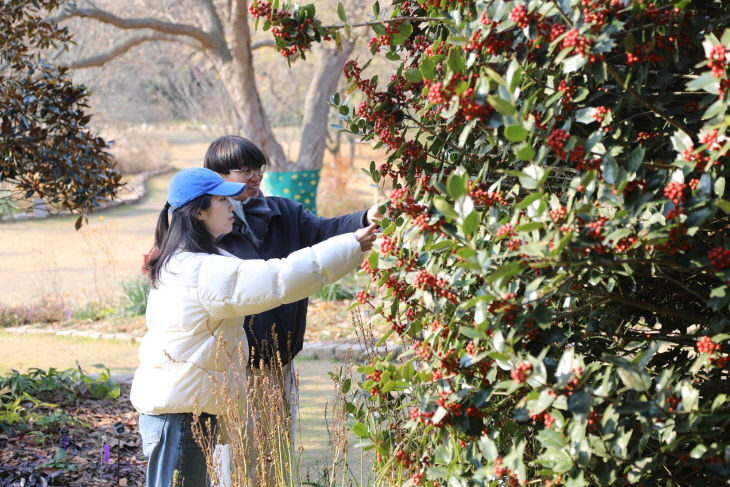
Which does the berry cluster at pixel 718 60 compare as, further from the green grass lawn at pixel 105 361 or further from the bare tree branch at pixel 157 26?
the bare tree branch at pixel 157 26

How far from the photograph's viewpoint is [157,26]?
964cm

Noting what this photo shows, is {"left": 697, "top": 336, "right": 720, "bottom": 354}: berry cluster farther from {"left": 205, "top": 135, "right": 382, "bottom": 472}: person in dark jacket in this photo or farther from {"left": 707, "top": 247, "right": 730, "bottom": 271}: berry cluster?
{"left": 205, "top": 135, "right": 382, "bottom": 472}: person in dark jacket

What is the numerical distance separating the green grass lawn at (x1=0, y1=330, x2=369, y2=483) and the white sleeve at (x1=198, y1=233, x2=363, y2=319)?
291cm

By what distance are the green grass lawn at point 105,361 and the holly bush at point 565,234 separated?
11.8 feet

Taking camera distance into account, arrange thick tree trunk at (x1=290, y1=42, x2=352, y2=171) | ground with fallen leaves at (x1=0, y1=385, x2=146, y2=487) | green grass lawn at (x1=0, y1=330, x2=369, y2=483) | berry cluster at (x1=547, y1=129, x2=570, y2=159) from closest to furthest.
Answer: berry cluster at (x1=547, y1=129, x2=570, y2=159) → ground with fallen leaves at (x1=0, y1=385, x2=146, y2=487) → green grass lawn at (x1=0, y1=330, x2=369, y2=483) → thick tree trunk at (x1=290, y1=42, x2=352, y2=171)

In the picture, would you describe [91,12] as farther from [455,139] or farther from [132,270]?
[455,139]

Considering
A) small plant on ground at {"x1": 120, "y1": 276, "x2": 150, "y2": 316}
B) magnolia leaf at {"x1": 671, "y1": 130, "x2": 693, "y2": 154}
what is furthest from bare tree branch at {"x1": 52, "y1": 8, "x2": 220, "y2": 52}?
magnolia leaf at {"x1": 671, "y1": 130, "x2": 693, "y2": 154}

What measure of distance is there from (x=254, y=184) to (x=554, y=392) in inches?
82.5

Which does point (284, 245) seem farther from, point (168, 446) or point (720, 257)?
point (720, 257)

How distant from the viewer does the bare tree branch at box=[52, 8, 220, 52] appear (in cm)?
910

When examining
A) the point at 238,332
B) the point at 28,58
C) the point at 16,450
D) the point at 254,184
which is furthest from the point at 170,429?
the point at 28,58

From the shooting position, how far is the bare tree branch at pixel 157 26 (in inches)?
358

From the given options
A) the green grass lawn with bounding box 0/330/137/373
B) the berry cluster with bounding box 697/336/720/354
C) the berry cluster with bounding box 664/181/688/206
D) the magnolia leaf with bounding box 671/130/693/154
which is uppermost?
the magnolia leaf with bounding box 671/130/693/154

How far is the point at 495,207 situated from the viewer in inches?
64.0
